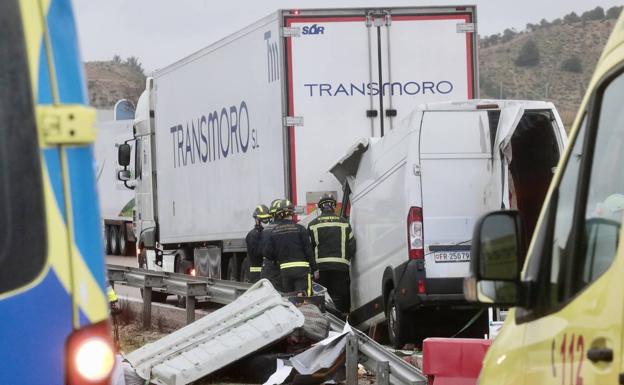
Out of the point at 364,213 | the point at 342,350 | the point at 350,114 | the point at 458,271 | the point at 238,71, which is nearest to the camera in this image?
the point at 342,350

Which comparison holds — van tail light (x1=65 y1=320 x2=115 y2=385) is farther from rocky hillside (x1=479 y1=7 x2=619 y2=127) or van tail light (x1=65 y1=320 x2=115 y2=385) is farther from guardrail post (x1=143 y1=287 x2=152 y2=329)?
rocky hillside (x1=479 y1=7 x2=619 y2=127)

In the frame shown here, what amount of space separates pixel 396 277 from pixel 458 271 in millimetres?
697

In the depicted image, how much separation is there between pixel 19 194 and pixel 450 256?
10.2 meters

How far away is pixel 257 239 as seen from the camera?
58.3ft

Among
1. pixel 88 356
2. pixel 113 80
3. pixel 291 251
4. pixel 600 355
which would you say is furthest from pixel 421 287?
pixel 113 80

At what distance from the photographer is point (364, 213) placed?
52.3 ft

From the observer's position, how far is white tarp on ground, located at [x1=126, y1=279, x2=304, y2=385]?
1221cm

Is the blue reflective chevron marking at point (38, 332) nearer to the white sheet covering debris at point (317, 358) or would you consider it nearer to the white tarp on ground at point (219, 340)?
the white sheet covering debris at point (317, 358)

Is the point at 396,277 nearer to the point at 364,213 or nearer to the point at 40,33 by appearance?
the point at 364,213

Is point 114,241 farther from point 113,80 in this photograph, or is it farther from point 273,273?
point 113,80

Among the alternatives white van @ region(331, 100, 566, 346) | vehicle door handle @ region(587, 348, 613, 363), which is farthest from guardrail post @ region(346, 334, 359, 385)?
vehicle door handle @ region(587, 348, 613, 363)

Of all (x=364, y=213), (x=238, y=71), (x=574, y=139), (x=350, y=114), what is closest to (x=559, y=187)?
(x=574, y=139)

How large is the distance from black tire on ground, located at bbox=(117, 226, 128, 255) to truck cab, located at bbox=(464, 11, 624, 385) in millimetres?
39626

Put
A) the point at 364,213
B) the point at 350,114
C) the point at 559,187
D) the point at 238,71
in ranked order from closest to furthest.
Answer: the point at 559,187
the point at 364,213
the point at 350,114
the point at 238,71
